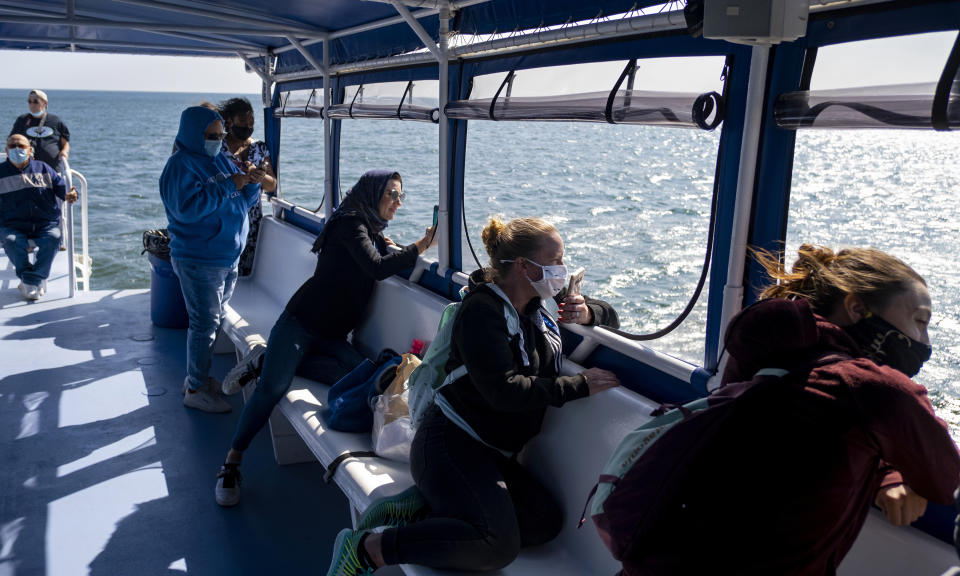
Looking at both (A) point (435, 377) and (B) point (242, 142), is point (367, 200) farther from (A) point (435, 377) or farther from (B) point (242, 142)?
(A) point (435, 377)

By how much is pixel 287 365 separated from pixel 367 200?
0.85 m

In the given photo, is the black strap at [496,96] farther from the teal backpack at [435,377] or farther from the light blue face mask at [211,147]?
the light blue face mask at [211,147]

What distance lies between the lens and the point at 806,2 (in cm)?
186

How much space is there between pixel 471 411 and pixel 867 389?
50.8 inches

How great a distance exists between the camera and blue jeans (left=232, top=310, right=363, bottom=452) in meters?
3.44

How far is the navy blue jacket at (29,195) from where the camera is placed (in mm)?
6266

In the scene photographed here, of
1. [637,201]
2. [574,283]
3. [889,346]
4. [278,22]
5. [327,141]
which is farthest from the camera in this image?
[637,201]

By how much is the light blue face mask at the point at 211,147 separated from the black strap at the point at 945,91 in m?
3.17

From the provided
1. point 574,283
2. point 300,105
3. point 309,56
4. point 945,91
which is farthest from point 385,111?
point 945,91

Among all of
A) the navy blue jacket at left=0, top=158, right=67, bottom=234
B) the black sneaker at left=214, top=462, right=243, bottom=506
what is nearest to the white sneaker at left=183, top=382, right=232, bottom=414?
the black sneaker at left=214, top=462, right=243, bottom=506

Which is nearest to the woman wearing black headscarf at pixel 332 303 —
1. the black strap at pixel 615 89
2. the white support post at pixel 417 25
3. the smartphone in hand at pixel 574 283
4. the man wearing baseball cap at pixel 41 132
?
the white support post at pixel 417 25

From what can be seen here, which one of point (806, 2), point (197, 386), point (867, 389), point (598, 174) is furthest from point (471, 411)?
point (598, 174)

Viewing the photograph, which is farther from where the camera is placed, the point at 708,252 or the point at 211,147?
the point at 211,147

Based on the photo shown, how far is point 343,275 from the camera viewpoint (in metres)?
3.75
